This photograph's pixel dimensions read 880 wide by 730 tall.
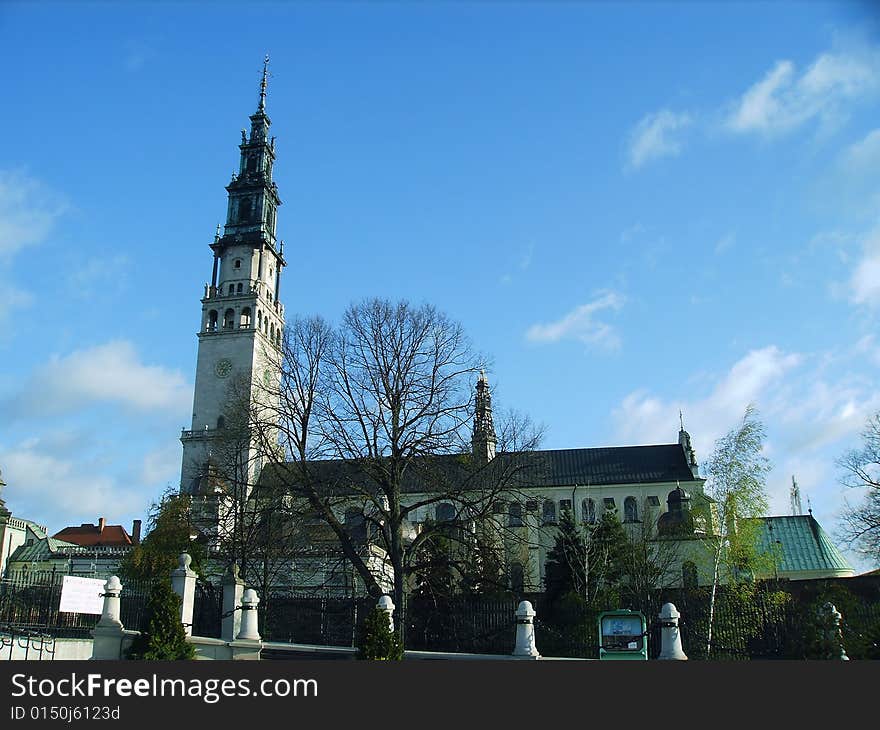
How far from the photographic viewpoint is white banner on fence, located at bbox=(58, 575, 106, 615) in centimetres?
2411

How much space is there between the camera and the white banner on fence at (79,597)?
2411 centimetres

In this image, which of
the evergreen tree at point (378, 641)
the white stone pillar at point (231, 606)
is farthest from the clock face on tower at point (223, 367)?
the evergreen tree at point (378, 641)

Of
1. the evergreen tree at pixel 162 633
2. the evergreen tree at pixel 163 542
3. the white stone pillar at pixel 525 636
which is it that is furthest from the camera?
the evergreen tree at pixel 163 542

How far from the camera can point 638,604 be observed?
31.5 m

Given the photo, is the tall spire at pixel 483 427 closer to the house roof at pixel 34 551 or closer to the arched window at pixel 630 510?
the arched window at pixel 630 510

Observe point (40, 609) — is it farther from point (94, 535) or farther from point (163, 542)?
point (94, 535)

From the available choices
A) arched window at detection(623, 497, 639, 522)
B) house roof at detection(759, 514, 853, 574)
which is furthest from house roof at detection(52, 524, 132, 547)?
house roof at detection(759, 514, 853, 574)

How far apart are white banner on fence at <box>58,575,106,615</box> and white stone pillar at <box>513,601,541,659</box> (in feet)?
39.0

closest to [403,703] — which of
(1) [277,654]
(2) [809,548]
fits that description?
(1) [277,654]

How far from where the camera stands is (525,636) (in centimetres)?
2259

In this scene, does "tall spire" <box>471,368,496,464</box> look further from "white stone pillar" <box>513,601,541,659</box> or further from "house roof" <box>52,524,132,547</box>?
"house roof" <box>52,524,132,547</box>

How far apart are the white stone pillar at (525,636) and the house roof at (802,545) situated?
4697 centimetres

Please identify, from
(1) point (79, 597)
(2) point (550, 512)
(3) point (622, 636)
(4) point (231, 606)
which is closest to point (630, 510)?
(2) point (550, 512)

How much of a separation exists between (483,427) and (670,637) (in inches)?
535
